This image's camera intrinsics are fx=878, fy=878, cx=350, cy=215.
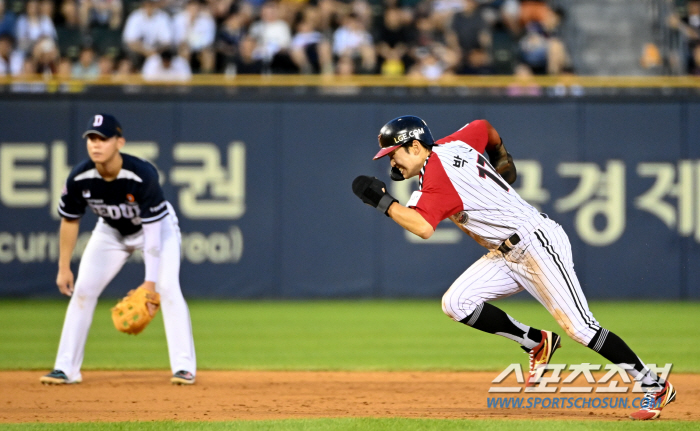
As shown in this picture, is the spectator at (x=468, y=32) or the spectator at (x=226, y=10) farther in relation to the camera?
the spectator at (x=468, y=32)

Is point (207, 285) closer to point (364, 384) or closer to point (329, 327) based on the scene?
point (329, 327)

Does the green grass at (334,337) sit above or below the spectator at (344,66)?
below

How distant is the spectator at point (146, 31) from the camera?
566 inches

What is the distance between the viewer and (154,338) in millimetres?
10242

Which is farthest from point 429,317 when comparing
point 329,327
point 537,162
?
point 537,162

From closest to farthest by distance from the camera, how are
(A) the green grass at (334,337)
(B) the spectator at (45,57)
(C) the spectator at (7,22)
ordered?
(A) the green grass at (334,337), (B) the spectator at (45,57), (C) the spectator at (7,22)

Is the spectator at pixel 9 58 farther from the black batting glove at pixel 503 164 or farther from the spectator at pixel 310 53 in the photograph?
the black batting glove at pixel 503 164

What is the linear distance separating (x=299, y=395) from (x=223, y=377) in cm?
114

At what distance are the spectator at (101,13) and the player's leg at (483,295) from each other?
10.6 m

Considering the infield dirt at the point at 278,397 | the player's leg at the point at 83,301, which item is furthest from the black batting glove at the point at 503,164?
the player's leg at the point at 83,301

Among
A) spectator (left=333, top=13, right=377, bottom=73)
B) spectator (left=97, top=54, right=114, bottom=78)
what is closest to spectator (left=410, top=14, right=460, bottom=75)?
spectator (left=333, top=13, right=377, bottom=73)

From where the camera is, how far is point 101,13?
14.9 m

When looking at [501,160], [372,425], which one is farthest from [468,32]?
[372,425]

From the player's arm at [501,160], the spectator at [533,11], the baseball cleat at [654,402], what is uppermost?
the spectator at [533,11]
